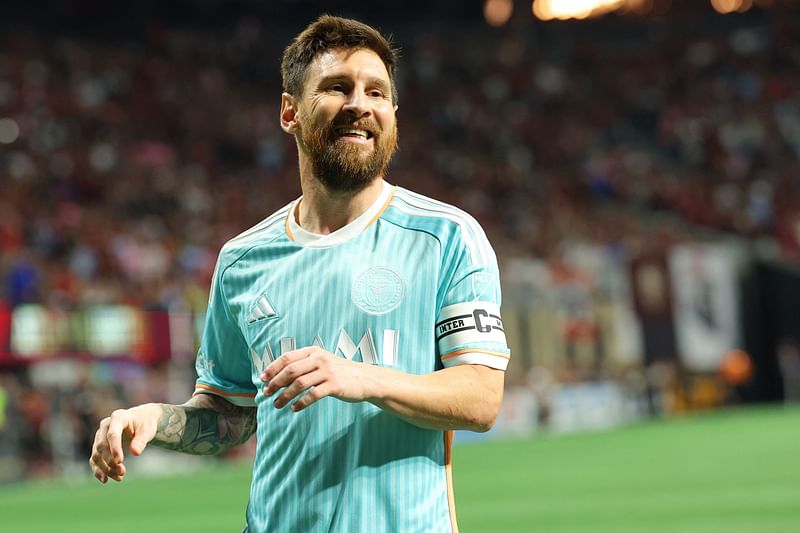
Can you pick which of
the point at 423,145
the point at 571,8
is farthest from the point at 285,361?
the point at 571,8

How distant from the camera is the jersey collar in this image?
3170 mm

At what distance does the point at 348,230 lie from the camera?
10.4 feet

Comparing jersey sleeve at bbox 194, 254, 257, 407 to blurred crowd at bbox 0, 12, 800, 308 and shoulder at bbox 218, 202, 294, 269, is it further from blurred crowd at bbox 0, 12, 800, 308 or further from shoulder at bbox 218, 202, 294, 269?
blurred crowd at bbox 0, 12, 800, 308

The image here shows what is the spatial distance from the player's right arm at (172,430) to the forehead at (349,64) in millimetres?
959

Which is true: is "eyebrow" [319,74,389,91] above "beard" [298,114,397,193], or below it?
above

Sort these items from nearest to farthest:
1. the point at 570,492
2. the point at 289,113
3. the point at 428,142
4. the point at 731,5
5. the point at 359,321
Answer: the point at 359,321 → the point at 289,113 → the point at 570,492 → the point at 428,142 → the point at 731,5

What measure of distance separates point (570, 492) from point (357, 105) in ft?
31.2

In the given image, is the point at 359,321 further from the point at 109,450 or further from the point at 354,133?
the point at 109,450

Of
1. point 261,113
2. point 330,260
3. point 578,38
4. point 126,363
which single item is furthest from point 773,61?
point 330,260

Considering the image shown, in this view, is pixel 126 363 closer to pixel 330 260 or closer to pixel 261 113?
pixel 261 113

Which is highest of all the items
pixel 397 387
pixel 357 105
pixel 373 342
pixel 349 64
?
pixel 349 64

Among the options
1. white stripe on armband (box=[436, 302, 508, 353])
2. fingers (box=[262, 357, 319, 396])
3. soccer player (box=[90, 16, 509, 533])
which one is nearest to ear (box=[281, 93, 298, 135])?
soccer player (box=[90, 16, 509, 533])

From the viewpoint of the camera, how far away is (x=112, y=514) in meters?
11.9

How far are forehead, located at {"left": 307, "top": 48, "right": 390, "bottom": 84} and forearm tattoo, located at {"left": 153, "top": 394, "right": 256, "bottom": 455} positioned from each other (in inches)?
38.3
